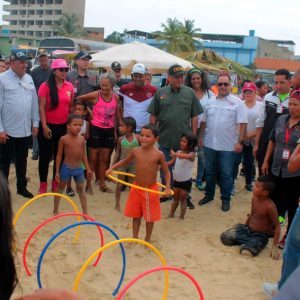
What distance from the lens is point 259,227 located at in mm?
5402

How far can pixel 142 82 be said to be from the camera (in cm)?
691

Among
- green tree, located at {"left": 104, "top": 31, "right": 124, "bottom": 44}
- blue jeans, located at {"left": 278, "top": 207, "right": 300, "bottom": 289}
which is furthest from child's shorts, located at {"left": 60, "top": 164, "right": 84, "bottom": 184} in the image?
green tree, located at {"left": 104, "top": 31, "right": 124, "bottom": 44}

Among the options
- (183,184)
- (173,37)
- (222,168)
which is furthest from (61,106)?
(173,37)

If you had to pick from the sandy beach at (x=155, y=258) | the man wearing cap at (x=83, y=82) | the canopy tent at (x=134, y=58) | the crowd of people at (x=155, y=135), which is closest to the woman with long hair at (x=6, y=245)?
the sandy beach at (x=155, y=258)

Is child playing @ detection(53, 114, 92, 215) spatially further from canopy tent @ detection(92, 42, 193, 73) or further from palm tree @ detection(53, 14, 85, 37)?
palm tree @ detection(53, 14, 85, 37)

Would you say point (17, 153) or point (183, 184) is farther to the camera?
point (17, 153)

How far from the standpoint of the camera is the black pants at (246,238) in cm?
519

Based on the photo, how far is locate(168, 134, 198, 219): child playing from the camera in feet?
20.0

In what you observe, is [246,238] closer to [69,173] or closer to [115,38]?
[69,173]

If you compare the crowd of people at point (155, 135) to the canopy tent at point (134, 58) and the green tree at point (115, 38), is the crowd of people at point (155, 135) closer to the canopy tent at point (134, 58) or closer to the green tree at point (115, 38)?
the canopy tent at point (134, 58)

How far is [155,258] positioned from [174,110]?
2.51 m

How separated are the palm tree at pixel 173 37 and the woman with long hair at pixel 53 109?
130ft

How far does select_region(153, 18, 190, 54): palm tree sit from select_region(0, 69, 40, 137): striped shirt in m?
39.7

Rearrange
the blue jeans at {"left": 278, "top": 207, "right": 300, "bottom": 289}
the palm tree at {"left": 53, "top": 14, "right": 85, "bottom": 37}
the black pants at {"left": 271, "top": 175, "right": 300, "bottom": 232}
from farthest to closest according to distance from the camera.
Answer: the palm tree at {"left": 53, "top": 14, "right": 85, "bottom": 37}, the black pants at {"left": 271, "top": 175, "right": 300, "bottom": 232}, the blue jeans at {"left": 278, "top": 207, "right": 300, "bottom": 289}
